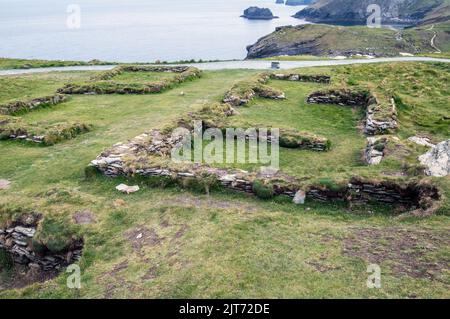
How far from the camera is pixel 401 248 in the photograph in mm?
9977

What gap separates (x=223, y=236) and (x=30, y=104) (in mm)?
20614

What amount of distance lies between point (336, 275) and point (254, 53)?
115793 millimetres

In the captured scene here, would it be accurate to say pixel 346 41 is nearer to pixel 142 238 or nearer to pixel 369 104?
pixel 369 104

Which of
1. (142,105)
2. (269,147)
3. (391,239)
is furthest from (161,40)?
(391,239)

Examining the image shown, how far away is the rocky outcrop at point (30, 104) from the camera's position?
81.2 feet

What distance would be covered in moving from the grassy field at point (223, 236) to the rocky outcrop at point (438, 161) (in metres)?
0.77

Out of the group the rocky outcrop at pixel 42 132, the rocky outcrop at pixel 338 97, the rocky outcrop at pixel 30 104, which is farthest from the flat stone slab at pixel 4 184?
the rocky outcrop at pixel 338 97

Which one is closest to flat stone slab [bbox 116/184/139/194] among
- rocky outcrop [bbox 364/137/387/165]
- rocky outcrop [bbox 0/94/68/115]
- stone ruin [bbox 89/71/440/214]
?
stone ruin [bbox 89/71/440/214]

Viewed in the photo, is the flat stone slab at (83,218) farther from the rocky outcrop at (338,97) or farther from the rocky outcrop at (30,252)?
the rocky outcrop at (338,97)

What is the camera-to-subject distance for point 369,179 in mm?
12891

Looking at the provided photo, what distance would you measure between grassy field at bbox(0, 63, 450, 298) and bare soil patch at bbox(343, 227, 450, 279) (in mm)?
26

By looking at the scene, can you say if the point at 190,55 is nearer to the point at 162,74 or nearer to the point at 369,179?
the point at 162,74

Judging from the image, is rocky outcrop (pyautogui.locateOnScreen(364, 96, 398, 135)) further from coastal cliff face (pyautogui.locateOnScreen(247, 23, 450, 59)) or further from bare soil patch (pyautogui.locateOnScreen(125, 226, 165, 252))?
coastal cliff face (pyautogui.locateOnScreen(247, 23, 450, 59))
